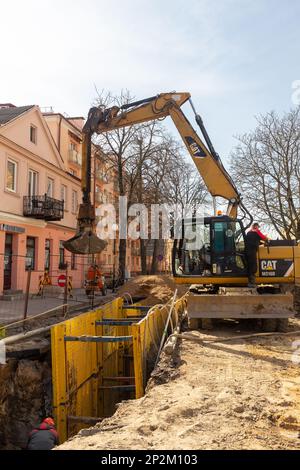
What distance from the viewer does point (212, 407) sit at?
4.66 m

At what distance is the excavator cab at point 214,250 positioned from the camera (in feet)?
32.6

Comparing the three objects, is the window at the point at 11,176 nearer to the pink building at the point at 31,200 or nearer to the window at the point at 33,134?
the pink building at the point at 31,200

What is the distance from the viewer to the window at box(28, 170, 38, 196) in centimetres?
2327

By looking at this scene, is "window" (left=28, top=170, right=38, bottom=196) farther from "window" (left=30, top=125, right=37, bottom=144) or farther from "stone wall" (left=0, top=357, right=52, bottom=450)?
"stone wall" (left=0, top=357, right=52, bottom=450)

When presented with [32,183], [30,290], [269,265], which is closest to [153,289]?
[30,290]

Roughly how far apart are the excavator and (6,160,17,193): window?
36.3ft

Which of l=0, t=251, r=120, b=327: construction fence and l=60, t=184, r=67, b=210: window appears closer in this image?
l=0, t=251, r=120, b=327: construction fence

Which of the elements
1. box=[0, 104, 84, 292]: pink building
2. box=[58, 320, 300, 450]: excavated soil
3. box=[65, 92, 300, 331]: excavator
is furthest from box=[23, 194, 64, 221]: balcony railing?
box=[58, 320, 300, 450]: excavated soil

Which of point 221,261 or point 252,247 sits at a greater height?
point 252,247

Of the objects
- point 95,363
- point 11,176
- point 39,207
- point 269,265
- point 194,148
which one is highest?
point 11,176

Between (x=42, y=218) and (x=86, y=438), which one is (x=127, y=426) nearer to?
(x=86, y=438)

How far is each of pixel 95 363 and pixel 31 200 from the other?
1535cm

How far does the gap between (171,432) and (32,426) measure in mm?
4343

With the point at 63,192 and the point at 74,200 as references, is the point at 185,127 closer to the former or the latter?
the point at 63,192
